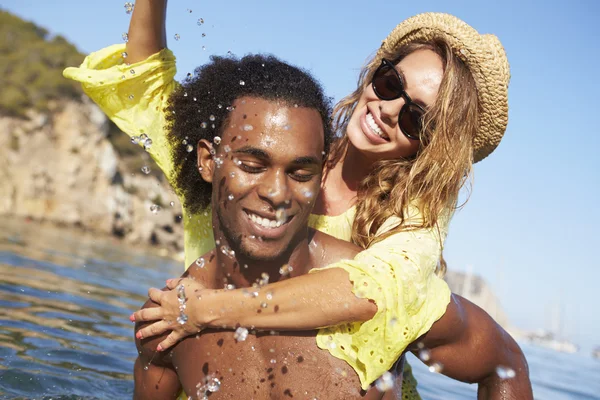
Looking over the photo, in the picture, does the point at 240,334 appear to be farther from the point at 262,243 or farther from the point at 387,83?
the point at 387,83

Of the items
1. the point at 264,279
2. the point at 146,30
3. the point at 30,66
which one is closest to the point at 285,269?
the point at 264,279

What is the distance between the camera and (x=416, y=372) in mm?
7328

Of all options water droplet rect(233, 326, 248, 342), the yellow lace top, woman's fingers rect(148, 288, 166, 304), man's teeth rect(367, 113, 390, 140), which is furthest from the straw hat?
woman's fingers rect(148, 288, 166, 304)

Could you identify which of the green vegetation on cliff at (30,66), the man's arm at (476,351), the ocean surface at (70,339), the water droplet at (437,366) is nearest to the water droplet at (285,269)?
the man's arm at (476,351)

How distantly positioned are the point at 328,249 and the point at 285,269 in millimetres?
322

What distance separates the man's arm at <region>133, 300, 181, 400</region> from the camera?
9.92 ft

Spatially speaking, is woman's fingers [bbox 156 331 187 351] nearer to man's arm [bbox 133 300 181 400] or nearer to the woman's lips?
man's arm [bbox 133 300 181 400]

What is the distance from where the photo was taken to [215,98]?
3135 mm

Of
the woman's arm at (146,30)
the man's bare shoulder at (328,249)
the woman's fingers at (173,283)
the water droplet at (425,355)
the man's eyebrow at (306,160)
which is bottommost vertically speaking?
the water droplet at (425,355)

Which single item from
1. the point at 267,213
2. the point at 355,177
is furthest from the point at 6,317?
the point at 267,213

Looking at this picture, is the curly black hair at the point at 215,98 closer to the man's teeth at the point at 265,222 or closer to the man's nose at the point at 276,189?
the man's nose at the point at 276,189

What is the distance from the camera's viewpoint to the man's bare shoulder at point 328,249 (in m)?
3.14

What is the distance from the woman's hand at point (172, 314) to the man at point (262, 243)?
0.05 metres

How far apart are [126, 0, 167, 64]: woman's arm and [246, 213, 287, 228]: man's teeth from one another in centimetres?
136
